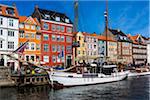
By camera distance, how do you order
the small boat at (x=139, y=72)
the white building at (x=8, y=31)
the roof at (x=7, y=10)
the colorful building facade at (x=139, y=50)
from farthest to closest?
the colorful building facade at (x=139, y=50) < the small boat at (x=139, y=72) < the roof at (x=7, y=10) < the white building at (x=8, y=31)

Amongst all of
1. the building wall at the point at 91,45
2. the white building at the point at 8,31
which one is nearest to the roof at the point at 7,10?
the white building at the point at 8,31

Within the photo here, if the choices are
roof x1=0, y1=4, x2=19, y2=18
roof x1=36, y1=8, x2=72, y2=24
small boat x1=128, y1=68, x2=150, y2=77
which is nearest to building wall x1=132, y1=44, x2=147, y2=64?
small boat x1=128, y1=68, x2=150, y2=77

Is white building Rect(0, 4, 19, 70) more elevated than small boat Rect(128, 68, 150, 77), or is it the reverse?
white building Rect(0, 4, 19, 70)

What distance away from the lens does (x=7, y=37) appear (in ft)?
172

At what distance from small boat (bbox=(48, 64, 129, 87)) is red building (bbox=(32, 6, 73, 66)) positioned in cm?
1123

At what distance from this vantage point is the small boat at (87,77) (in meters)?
41.7

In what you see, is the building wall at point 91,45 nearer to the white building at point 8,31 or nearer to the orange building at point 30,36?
the orange building at point 30,36

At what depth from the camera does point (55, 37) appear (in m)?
64.1

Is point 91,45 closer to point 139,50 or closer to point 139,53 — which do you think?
point 139,53

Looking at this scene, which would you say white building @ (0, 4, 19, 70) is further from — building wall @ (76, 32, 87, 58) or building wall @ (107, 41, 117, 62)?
building wall @ (107, 41, 117, 62)

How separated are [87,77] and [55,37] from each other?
2055cm

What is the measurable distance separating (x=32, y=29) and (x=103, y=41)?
29941 mm

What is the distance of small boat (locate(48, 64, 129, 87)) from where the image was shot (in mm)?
41722

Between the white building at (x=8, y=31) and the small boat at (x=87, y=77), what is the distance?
44.1ft
